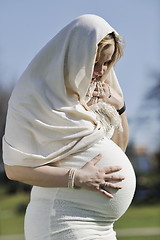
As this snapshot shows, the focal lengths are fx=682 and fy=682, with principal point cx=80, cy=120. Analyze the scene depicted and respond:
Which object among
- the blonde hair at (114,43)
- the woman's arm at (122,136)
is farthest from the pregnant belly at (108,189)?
the blonde hair at (114,43)

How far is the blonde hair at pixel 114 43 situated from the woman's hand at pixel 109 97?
17 cm

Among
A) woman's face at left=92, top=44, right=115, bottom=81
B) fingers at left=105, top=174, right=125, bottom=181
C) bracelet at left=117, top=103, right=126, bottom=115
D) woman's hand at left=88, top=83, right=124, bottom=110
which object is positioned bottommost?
fingers at left=105, top=174, right=125, bottom=181

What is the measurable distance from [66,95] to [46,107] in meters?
0.12

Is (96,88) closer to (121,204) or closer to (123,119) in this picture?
(123,119)

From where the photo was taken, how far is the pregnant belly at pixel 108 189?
10.4 feet

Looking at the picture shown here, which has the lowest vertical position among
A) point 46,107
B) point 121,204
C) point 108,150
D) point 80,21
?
point 121,204

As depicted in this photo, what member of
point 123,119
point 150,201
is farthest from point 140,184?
point 123,119

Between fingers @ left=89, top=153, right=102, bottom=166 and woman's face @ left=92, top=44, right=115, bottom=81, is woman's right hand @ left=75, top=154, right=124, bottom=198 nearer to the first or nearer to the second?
fingers @ left=89, top=153, right=102, bottom=166

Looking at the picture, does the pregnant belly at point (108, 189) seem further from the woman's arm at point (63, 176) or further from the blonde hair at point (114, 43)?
the blonde hair at point (114, 43)

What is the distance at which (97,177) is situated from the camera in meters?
3.20

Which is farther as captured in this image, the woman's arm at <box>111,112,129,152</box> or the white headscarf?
the woman's arm at <box>111,112,129,152</box>

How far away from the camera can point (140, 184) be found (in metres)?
29.7

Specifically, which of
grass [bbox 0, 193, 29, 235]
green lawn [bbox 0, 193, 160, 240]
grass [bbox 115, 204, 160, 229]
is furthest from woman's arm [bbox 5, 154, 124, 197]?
grass [bbox 115, 204, 160, 229]

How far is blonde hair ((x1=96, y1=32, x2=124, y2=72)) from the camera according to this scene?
3.25 meters
